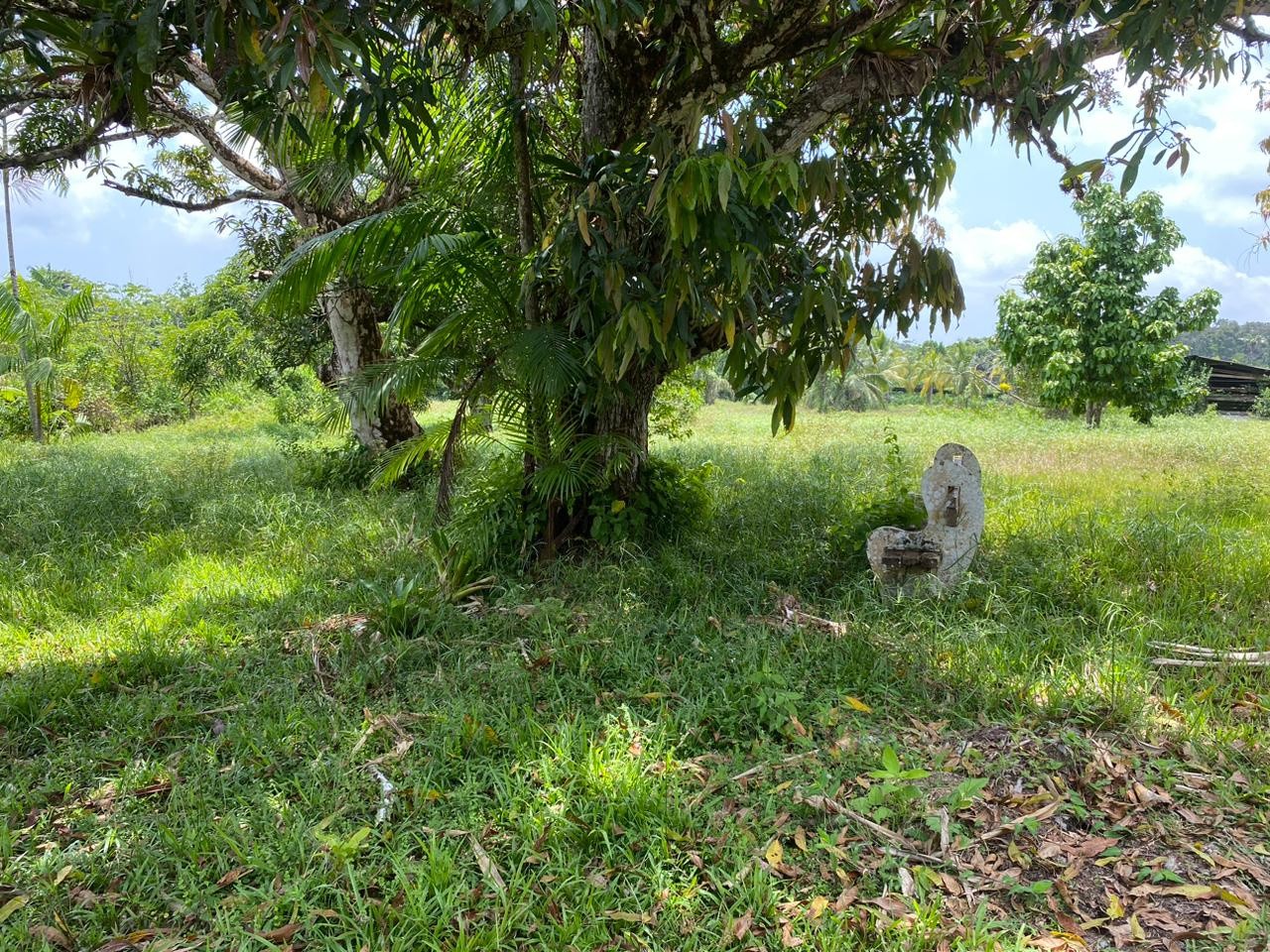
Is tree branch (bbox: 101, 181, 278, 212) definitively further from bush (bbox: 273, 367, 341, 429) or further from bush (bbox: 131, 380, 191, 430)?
bush (bbox: 131, 380, 191, 430)

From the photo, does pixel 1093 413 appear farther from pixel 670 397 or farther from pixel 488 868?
pixel 488 868

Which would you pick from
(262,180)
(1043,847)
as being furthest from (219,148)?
(1043,847)

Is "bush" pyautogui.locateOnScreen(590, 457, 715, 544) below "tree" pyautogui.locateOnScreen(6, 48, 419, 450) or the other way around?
below

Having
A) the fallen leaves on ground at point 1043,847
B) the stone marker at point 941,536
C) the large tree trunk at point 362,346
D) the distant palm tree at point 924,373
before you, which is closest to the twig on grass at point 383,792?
the fallen leaves on ground at point 1043,847

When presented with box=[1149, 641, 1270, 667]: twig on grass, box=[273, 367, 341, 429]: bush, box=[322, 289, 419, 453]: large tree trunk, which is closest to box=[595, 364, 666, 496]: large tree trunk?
box=[1149, 641, 1270, 667]: twig on grass

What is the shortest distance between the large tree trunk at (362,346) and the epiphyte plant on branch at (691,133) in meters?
3.30

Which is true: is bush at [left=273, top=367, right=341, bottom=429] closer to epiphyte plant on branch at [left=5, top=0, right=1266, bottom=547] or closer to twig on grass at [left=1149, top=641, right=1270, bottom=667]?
epiphyte plant on branch at [left=5, top=0, right=1266, bottom=547]

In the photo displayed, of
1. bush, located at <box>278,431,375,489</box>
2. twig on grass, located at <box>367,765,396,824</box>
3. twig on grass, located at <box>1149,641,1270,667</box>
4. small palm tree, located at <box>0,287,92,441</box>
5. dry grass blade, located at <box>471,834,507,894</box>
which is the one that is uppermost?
small palm tree, located at <box>0,287,92,441</box>

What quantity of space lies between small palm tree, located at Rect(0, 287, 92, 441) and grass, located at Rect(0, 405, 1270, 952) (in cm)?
476

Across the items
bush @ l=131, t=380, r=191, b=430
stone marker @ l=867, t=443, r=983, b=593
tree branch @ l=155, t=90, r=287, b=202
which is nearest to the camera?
stone marker @ l=867, t=443, r=983, b=593

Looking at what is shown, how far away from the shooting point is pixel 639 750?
2711 mm

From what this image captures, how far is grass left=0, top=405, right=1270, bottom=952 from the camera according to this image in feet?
6.60

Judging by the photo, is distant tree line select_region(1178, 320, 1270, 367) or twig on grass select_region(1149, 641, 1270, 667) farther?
distant tree line select_region(1178, 320, 1270, 367)

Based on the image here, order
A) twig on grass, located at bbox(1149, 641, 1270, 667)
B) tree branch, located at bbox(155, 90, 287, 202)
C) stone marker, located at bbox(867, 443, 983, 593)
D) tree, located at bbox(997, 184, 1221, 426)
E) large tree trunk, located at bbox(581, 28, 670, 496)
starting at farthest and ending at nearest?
tree, located at bbox(997, 184, 1221, 426) < tree branch, located at bbox(155, 90, 287, 202) < large tree trunk, located at bbox(581, 28, 670, 496) < stone marker, located at bbox(867, 443, 983, 593) < twig on grass, located at bbox(1149, 641, 1270, 667)
